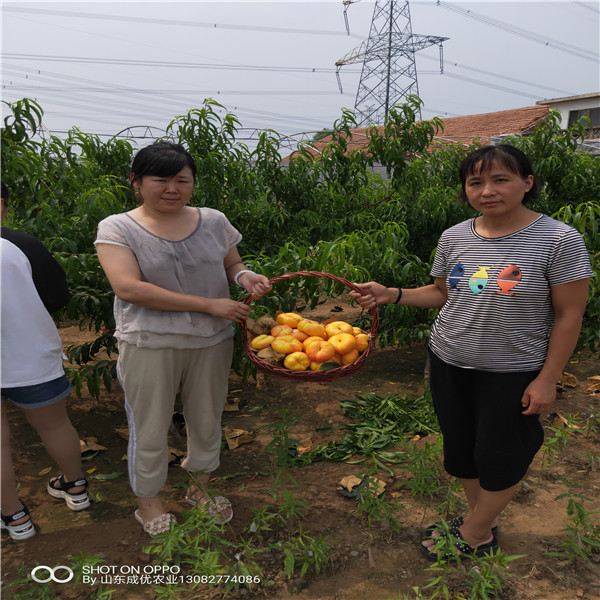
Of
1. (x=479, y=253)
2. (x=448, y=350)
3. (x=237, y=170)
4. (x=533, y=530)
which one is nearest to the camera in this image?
Result: (x=479, y=253)

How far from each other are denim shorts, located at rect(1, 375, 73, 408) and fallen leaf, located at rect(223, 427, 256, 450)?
1175mm

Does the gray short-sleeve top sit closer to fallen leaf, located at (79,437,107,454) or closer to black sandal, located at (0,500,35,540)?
black sandal, located at (0,500,35,540)

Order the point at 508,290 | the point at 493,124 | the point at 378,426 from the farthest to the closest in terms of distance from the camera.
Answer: the point at 493,124, the point at 378,426, the point at 508,290

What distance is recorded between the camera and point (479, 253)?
5.73ft

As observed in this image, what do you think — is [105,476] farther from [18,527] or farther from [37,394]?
[37,394]

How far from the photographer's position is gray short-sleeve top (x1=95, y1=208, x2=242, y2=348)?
1831 mm

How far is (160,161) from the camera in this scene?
5.90ft

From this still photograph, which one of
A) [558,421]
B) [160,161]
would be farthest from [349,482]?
[160,161]

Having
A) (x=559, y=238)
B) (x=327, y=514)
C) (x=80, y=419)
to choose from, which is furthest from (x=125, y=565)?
(x=559, y=238)

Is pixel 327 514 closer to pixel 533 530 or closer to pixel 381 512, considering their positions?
pixel 381 512

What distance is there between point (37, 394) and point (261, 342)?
995 millimetres

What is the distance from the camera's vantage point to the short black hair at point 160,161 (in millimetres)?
1799

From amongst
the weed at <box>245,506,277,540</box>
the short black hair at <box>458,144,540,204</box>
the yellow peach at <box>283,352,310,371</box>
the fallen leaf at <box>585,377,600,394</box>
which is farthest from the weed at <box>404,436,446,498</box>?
the fallen leaf at <box>585,377,600,394</box>

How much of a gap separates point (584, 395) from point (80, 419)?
3740mm
